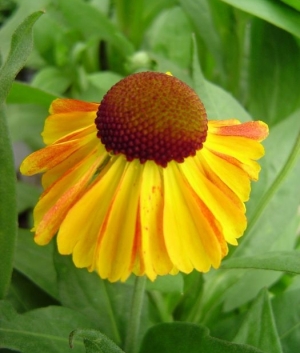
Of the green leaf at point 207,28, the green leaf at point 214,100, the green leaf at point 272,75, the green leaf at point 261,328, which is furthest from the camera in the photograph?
the green leaf at point 207,28

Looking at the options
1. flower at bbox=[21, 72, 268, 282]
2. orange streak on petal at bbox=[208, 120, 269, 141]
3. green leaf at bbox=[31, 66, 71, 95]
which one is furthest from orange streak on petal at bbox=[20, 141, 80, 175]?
green leaf at bbox=[31, 66, 71, 95]

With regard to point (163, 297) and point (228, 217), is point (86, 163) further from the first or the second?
point (163, 297)

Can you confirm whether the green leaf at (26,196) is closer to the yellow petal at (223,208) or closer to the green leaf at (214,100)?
the green leaf at (214,100)

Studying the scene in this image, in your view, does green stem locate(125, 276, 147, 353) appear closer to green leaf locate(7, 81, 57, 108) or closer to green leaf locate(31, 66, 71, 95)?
green leaf locate(7, 81, 57, 108)

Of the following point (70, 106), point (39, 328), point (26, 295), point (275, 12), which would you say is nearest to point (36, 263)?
point (26, 295)

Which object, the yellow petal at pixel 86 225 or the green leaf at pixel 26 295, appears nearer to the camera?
the yellow petal at pixel 86 225

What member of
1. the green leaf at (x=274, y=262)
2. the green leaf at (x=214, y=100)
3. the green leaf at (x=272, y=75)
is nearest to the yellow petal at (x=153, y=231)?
the green leaf at (x=274, y=262)
